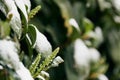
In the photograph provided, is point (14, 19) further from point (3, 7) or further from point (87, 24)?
point (87, 24)

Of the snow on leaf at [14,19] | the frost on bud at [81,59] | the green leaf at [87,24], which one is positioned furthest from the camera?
the green leaf at [87,24]

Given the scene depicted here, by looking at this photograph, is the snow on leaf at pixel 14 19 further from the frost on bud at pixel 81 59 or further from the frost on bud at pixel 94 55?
the frost on bud at pixel 94 55

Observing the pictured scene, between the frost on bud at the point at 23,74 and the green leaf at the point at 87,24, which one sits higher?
the green leaf at the point at 87,24

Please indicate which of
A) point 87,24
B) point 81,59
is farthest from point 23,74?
point 87,24

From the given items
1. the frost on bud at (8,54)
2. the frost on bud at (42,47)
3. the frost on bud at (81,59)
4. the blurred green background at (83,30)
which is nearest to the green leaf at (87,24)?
the blurred green background at (83,30)

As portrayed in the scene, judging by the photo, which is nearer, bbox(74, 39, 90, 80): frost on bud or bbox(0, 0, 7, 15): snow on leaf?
bbox(0, 0, 7, 15): snow on leaf

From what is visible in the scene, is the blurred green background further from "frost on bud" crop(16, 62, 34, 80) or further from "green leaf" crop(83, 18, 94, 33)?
"frost on bud" crop(16, 62, 34, 80)

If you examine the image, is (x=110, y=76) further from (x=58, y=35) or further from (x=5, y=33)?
(x=5, y=33)

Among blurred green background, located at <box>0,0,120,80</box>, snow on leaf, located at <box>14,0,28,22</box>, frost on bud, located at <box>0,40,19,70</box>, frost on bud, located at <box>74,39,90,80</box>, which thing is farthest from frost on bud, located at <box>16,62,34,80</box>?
frost on bud, located at <box>74,39,90,80</box>

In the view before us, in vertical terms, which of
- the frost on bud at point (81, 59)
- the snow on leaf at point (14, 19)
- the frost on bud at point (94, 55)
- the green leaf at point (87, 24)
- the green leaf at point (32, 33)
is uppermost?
the green leaf at point (87, 24)

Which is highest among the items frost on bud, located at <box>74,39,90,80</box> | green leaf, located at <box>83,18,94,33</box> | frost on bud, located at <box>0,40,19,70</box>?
green leaf, located at <box>83,18,94,33</box>

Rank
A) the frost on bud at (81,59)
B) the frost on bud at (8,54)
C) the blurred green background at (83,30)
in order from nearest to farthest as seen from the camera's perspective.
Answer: the frost on bud at (8,54) → the blurred green background at (83,30) → the frost on bud at (81,59)
